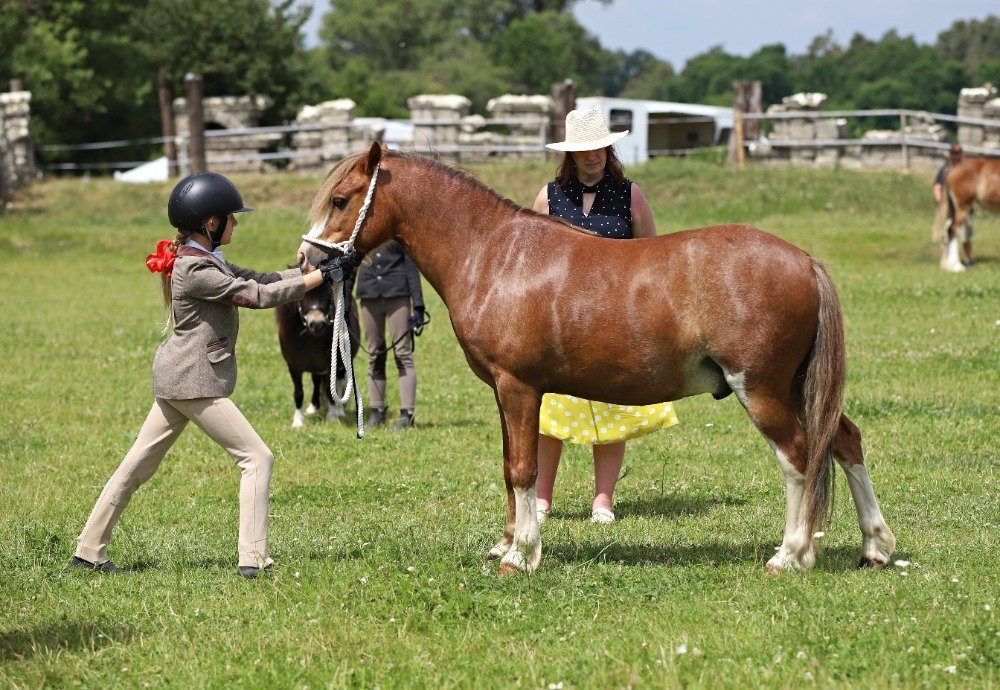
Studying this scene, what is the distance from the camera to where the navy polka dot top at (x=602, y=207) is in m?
7.59

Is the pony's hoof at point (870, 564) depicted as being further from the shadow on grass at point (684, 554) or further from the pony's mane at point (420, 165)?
the pony's mane at point (420, 165)

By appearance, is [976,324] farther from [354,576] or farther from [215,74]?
[215,74]

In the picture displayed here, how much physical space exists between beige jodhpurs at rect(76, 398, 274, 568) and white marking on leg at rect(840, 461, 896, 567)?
3.04 metres

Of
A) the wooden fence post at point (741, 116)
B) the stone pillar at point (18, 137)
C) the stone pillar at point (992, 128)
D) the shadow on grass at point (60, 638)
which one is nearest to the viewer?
the shadow on grass at point (60, 638)

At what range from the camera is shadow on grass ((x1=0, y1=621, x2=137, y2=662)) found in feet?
18.3

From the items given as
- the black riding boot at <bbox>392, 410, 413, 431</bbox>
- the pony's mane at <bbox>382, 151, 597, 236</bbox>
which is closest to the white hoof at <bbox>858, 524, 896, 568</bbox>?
the pony's mane at <bbox>382, 151, 597, 236</bbox>

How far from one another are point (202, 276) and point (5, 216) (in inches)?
1004

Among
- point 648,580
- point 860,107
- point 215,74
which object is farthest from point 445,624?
point 860,107

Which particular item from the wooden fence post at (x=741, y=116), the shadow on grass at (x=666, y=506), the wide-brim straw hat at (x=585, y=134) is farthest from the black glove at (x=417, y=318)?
the wooden fence post at (x=741, y=116)

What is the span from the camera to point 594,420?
7.89 metres

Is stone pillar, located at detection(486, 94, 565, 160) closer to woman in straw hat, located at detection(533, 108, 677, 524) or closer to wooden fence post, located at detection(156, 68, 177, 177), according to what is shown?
wooden fence post, located at detection(156, 68, 177, 177)

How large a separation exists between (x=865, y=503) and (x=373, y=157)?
311 centimetres

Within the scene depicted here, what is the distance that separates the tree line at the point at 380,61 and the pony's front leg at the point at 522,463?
108 ft

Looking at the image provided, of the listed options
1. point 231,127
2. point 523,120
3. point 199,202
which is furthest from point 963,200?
point 231,127
